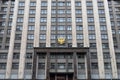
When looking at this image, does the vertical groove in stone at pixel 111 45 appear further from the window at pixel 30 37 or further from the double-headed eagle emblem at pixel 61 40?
the window at pixel 30 37

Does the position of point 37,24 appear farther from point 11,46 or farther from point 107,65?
point 107,65

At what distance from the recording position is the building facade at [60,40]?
213 feet

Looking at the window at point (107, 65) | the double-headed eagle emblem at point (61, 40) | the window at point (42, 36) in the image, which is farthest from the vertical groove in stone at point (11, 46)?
the window at point (107, 65)

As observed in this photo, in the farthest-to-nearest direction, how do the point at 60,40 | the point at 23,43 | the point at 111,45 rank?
the point at 23,43, the point at 60,40, the point at 111,45

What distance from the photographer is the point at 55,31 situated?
70.9m

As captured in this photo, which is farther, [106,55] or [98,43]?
[98,43]

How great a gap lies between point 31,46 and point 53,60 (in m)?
9.28

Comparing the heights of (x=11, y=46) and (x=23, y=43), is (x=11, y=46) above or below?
below

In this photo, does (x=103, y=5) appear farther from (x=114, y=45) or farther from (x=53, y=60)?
(x=53, y=60)

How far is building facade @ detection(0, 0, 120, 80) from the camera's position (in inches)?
2557

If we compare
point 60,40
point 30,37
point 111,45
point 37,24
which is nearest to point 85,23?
point 60,40

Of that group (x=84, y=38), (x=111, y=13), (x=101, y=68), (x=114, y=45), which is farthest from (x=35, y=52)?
(x=111, y=13)

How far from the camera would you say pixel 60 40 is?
226 feet

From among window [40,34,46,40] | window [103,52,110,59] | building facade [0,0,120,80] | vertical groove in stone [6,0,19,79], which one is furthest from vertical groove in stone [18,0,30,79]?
window [103,52,110,59]
